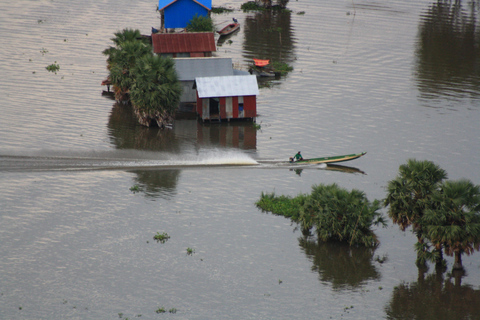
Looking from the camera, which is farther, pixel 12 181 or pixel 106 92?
pixel 106 92

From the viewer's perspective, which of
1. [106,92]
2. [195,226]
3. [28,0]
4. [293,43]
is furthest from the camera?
[28,0]

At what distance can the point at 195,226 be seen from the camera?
49.8 meters

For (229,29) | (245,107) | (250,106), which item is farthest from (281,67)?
(245,107)

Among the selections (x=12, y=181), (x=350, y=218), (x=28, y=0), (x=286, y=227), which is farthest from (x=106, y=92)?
(x=28, y=0)

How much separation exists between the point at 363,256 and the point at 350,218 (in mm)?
2836

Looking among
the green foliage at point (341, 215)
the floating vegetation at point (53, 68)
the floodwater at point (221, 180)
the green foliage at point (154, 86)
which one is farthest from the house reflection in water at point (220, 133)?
the floating vegetation at point (53, 68)

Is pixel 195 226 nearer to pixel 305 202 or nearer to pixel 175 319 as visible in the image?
pixel 305 202

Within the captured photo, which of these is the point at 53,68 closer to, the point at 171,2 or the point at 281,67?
the point at 171,2

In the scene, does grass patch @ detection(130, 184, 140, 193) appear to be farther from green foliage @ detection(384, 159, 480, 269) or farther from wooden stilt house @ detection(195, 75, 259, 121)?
green foliage @ detection(384, 159, 480, 269)

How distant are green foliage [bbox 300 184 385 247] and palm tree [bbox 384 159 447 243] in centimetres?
295

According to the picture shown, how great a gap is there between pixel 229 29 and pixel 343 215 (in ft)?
246

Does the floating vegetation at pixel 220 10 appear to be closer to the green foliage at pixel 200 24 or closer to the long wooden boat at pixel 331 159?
the green foliage at pixel 200 24

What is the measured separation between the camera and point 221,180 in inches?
2298

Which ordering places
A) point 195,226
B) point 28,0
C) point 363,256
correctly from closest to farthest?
point 363,256
point 195,226
point 28,0
